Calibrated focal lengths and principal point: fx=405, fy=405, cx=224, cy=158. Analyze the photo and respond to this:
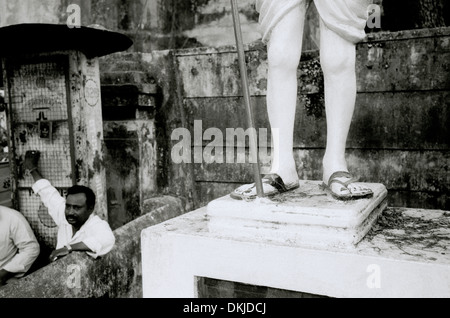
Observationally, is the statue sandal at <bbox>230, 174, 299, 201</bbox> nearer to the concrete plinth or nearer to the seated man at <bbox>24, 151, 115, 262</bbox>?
Answer: the concrete plinth

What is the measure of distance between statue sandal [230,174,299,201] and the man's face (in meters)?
2.14

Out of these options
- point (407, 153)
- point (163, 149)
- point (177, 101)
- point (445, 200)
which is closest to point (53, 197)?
point (163, 149)

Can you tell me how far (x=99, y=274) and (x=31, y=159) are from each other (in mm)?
1830

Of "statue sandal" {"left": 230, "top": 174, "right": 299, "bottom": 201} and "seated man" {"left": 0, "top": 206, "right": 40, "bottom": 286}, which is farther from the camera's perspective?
"seated man" {"left": 0, "top": 206, "right": 40, "bottom": 286}

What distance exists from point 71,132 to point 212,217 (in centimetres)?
311

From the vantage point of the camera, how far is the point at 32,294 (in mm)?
2986

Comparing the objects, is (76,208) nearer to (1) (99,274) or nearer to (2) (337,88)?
(1) (99,274)

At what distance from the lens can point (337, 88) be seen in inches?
86.8

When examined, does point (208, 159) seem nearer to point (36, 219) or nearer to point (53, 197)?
point (53, 197)

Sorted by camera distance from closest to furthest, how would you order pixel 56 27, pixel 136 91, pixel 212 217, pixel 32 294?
1. pixel 212 217
2. pixel 32 294
3. pixel 56 27
4. pixel 136 91

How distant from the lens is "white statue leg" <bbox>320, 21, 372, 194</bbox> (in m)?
2.17

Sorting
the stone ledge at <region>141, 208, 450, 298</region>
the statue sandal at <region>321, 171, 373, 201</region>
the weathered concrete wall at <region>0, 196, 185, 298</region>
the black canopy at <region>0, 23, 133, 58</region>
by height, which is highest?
the black canopy at <region>0, 23, 133, 58</region>

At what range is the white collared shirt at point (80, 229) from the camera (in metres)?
3.65

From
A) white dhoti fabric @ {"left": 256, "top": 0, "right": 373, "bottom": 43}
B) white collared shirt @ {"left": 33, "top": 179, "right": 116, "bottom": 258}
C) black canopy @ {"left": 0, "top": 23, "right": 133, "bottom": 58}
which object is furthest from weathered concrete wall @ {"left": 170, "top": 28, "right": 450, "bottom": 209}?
white dhoti fabric @ {"left": 256, "top": 0, "right": 373, "bottom": 43}
